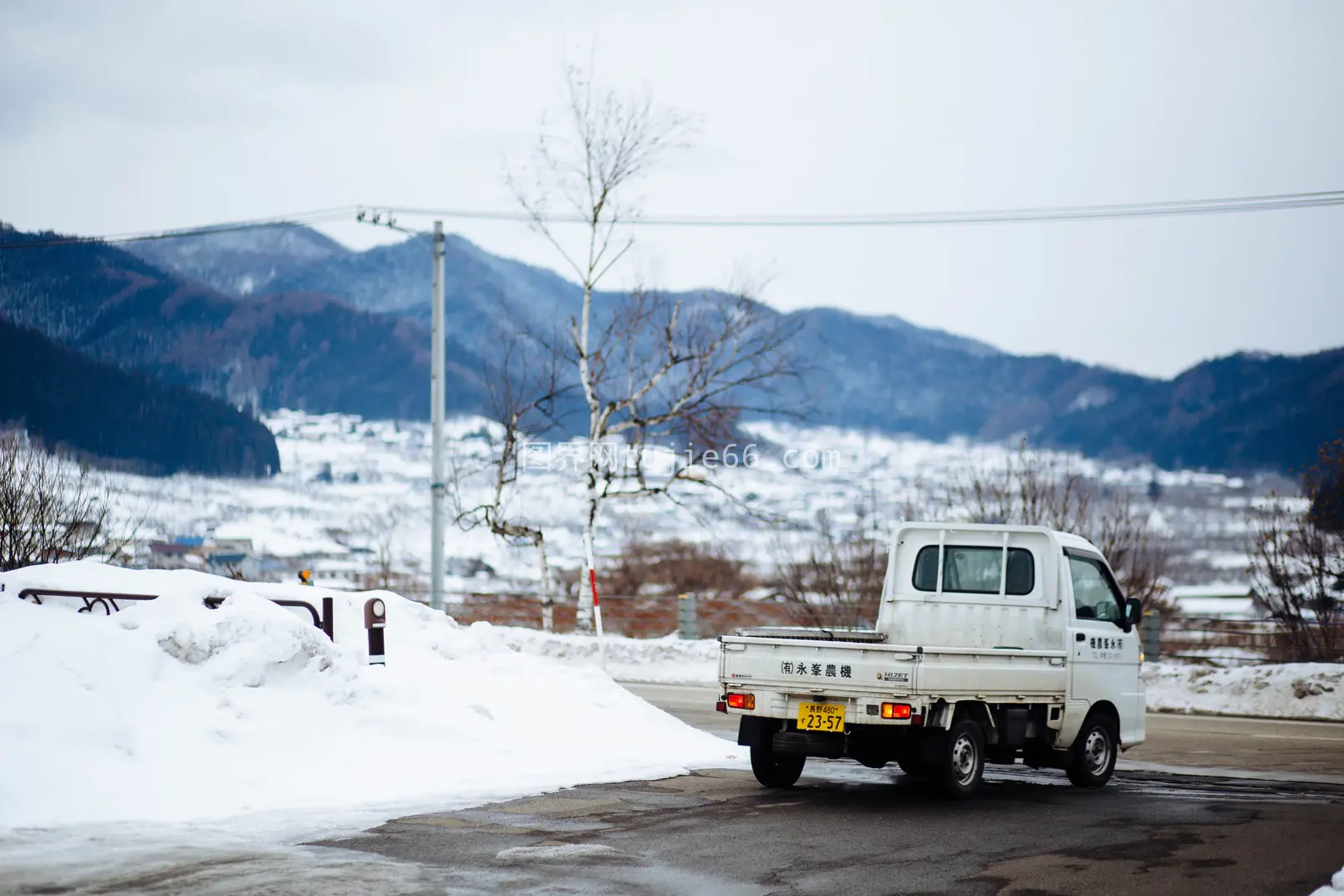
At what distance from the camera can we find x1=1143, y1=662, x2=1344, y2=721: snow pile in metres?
21.3

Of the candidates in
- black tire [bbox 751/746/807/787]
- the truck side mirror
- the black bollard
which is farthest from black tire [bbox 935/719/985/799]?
the black bollard

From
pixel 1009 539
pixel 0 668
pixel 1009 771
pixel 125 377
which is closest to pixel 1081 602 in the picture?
pixel 1009 539

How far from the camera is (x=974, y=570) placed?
43.1ft

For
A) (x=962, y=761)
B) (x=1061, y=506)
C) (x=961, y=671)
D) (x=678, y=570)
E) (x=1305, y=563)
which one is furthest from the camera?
(x=678, y=570)

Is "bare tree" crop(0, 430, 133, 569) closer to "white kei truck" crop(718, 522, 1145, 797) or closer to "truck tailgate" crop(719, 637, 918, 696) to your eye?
"white kei truck" crop(718, 522, 1145, 797)

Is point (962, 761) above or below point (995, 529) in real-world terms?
below

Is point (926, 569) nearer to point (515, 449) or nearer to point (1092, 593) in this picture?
point (1092, 593)

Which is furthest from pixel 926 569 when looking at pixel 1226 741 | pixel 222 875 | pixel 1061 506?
pixel 1061 506

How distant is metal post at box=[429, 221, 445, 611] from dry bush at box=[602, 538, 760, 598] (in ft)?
69.9

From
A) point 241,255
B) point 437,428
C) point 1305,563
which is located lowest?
point 1305,563

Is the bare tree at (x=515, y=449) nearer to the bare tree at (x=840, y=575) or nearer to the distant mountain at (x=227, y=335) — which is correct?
the distant mountain at (x=227, y=335)

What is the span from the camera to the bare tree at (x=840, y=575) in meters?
30.2

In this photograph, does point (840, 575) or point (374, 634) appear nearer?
point (374, 634)

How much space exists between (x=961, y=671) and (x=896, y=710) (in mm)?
666
